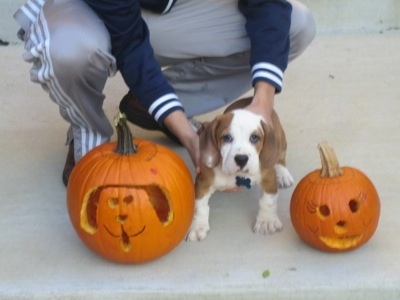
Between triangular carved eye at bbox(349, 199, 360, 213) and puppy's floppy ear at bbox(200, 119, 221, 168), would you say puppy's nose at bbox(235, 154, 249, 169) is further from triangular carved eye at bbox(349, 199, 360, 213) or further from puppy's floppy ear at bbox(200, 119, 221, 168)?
triangular carved eye at bbox(349, 199, 360, 213)

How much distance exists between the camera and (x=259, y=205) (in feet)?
8.69

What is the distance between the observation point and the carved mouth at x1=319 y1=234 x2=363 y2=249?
7.80 ft

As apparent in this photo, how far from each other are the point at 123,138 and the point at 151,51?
0.46 meters

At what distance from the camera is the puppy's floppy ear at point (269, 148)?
242 cm

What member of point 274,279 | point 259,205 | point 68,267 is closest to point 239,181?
point 259,205

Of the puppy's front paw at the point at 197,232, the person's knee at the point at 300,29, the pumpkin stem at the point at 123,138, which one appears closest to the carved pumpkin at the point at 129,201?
the pumpkin stem at the point at 123,138

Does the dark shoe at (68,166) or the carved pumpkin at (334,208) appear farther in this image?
the dark shoe at (68,166)

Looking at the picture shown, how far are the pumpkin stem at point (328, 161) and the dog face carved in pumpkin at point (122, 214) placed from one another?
1.78ft

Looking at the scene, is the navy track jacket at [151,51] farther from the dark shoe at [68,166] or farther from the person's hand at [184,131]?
the dark shoe at [68,166]

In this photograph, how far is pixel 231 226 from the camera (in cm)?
265

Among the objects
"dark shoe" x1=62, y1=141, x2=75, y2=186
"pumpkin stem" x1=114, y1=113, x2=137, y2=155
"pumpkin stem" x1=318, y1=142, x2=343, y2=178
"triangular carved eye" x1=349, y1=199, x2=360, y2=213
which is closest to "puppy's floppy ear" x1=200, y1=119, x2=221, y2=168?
"pumpkin stem" x1=114, y1=113, x2=137, y2=155

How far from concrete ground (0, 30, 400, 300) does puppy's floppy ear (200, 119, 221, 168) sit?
11.4 inches

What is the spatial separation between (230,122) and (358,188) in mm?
454

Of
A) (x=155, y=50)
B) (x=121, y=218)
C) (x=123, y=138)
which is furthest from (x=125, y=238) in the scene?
(x=155, y=50)
